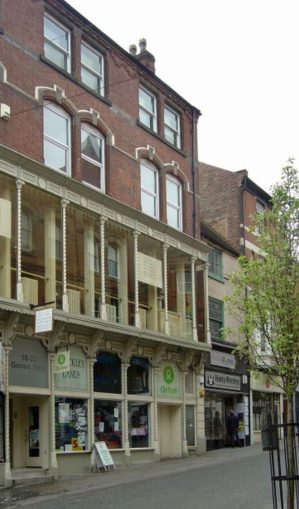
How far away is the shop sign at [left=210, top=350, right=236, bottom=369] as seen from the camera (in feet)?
90.8

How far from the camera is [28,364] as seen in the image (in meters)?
18.0

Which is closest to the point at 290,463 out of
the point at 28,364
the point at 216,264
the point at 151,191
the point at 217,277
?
the point at 28,364

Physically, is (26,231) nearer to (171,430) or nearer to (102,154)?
(102,154)

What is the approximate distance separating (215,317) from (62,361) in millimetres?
11386

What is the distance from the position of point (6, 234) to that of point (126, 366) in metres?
6.67

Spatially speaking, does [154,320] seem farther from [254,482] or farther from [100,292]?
[254,482]

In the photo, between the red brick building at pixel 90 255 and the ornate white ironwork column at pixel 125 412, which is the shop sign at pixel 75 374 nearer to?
the red brick building at pixel 90 255

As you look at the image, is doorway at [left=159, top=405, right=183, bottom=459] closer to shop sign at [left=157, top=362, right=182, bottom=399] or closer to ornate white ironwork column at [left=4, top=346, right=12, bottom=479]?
shop sign at [left=157, top=362, right=182, bottom=399]

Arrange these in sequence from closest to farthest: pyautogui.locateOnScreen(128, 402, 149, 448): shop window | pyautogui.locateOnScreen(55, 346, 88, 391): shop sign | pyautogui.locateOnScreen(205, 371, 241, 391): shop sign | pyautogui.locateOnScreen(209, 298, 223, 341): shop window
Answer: pyautogui.locateOnScreen(55, 346, 88, 391): shop sign
pyautogui.locateOnScreen(128, 402, 149, 448): shop window
pyautogui.locateOnScreen(205, 371, 241, 391): shop sign
pyautogui.locateOnScreen(209, 298, 223, 341): shop window

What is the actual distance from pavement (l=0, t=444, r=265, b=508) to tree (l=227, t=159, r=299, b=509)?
703 cm

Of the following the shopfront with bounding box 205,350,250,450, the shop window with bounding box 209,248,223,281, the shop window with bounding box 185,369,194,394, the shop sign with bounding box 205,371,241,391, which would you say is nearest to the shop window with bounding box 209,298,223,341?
the shopfront with bounding box 205,350,250,450

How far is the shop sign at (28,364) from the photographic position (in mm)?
17562

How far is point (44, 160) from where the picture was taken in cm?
1939

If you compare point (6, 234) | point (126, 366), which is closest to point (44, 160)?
point (6, 234)
